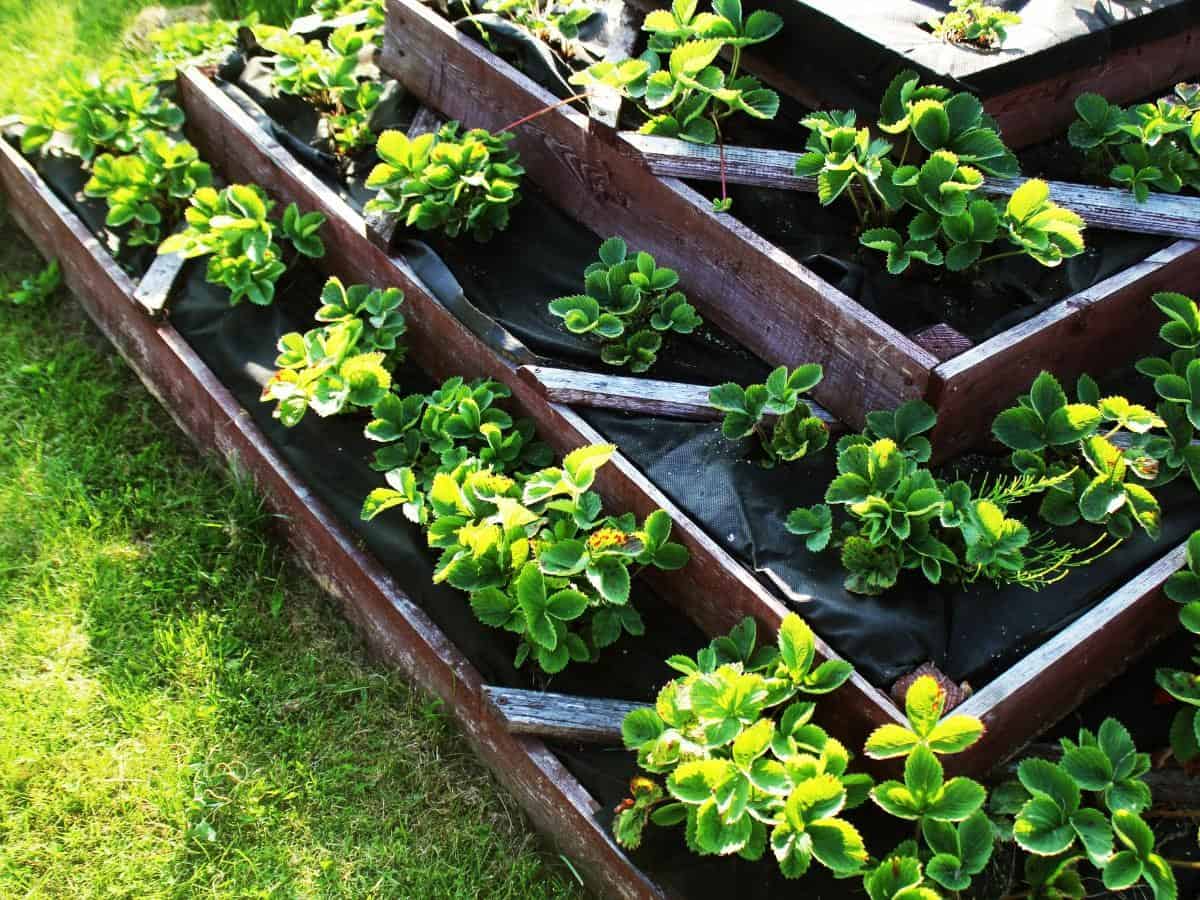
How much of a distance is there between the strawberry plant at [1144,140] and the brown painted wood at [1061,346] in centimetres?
21

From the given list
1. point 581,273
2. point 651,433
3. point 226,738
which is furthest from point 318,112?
point 226,738

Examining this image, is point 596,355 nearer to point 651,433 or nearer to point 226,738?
point 651,433

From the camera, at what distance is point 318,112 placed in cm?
427

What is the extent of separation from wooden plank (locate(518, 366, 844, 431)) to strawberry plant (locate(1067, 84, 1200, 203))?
1.13 m

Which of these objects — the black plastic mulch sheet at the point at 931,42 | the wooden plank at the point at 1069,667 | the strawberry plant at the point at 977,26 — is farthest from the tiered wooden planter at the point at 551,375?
the strawberry plant at the point at 977,26

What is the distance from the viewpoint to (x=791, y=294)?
3068 millimetres

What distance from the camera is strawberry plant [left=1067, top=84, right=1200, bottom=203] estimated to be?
10.6ft

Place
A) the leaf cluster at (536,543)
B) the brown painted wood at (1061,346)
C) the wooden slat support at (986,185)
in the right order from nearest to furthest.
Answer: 1. the leaf cluster at (536,543)
2. the brown painted wood at (1061,346)
3. the wooden slat support at (986,185)

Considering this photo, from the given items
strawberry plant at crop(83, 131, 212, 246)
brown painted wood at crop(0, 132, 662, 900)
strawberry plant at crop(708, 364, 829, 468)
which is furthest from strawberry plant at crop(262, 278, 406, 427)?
strawberry plant at crop(708, 364, 829, 468)

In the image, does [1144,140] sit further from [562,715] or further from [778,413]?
[562,715]

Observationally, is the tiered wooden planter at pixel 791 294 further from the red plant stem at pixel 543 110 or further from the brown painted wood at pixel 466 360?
the brown painted wood at pixel 466 360

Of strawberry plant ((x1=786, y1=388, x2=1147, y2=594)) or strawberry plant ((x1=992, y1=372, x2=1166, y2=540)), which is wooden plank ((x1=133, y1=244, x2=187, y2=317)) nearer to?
strawberry plant ((x1=786, y1=388, x2=1147, y2=594))

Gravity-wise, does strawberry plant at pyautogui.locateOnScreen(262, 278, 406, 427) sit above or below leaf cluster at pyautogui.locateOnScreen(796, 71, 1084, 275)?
below

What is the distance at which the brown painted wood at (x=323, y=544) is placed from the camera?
2.73 meters
